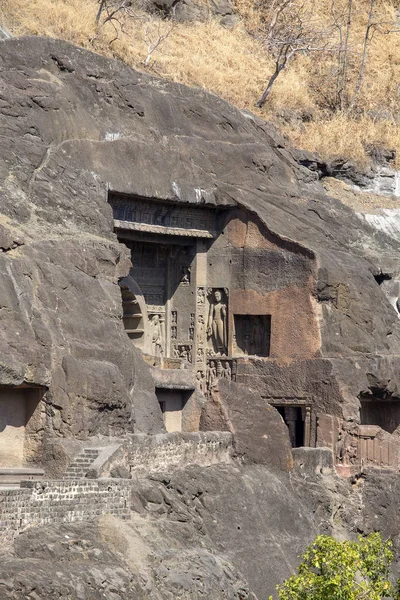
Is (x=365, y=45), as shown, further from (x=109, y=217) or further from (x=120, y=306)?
(x=120, y=306)

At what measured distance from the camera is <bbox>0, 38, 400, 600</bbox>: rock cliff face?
2519 cm

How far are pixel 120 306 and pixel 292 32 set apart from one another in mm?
22225

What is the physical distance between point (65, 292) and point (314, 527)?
6419 millimetres

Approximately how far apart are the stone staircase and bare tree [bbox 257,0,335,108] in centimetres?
2134

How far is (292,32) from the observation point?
48625mm

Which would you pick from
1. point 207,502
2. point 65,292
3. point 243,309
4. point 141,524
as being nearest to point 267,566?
point 207,502

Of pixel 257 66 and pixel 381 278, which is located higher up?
pixel 257 66

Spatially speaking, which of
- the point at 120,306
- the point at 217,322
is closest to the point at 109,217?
the point at 120,306

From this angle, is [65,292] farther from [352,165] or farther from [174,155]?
[352,165]

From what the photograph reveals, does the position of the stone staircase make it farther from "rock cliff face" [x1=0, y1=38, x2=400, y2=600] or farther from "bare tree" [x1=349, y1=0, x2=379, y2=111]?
"bare tree" [x1=349, y1=0, x2=379, y2=111]

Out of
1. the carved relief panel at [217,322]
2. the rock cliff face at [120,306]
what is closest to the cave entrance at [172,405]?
the rock cliff face at [120,306]

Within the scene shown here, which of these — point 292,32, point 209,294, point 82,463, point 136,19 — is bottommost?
point 82,463

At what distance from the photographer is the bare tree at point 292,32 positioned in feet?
153

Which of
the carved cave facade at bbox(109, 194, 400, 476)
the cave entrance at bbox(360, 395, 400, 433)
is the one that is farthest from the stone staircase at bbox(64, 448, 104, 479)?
the cave entrance at bbox(360, 395, 400, 433)
